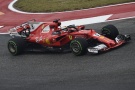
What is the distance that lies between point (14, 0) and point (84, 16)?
866 centimetres

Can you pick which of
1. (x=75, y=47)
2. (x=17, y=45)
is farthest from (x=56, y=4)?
(x=75, y=47)

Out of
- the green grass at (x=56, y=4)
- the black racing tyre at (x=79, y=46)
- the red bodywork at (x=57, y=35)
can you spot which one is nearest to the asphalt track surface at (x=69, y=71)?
the black racing tyre at (x=79, y=46)

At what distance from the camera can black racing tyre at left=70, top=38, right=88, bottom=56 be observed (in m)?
11.8

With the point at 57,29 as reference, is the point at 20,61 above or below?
below

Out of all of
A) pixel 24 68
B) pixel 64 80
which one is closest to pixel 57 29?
pixel 24 68

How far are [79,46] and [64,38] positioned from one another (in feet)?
3.28

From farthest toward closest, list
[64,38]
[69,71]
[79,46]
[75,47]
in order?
[64,38], [75,47], [79,46], [69,71]

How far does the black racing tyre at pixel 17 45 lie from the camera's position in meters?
13.3

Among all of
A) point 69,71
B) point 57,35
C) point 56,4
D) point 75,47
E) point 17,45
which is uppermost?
point 56,4

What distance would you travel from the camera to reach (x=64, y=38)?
41.4 ft

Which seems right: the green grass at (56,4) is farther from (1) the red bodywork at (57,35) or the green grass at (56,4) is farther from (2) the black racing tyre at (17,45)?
(2) the black racing tyre at (17,45)

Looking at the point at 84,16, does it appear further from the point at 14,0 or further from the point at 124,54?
the point at 14,0

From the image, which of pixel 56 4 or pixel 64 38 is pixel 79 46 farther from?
pixel 56 4

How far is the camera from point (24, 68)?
11.9 meters
